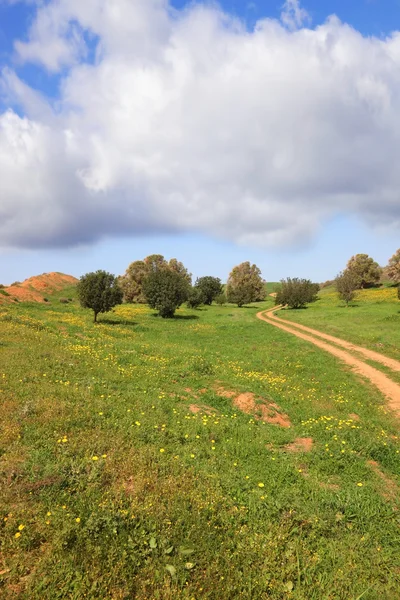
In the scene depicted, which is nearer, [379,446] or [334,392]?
[379,446]

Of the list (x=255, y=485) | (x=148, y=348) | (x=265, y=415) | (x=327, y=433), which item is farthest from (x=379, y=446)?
(x=148, y=348)

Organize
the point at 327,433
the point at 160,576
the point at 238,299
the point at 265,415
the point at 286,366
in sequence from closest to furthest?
the point at 160,576 < the point at 327,433 < the point at 265,415 < the point at 286,366 < the point at 238,299

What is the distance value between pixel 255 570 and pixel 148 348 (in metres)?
17.2

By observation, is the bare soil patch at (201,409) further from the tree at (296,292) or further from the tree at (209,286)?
the tree at (209,286)

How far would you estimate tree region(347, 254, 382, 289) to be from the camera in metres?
91.1

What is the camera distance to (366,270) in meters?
91.8

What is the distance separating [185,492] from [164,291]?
136 feet

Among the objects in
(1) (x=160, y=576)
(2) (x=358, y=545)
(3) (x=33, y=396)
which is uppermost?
(3) (x=33, y=396)

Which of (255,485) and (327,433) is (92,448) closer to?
(255,485)

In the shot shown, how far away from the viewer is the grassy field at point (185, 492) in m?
5.24

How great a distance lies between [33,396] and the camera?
33.8 feet

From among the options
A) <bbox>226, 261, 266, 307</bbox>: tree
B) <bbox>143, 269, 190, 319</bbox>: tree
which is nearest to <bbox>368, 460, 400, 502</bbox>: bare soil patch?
<bbox>143, 269, 190, 319</bbox>: tree

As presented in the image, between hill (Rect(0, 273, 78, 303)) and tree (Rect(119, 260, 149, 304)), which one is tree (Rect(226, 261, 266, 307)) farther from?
hill (Rect(0, 273, 78, 303))

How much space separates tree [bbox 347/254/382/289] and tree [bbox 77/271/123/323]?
7530 centimetres
